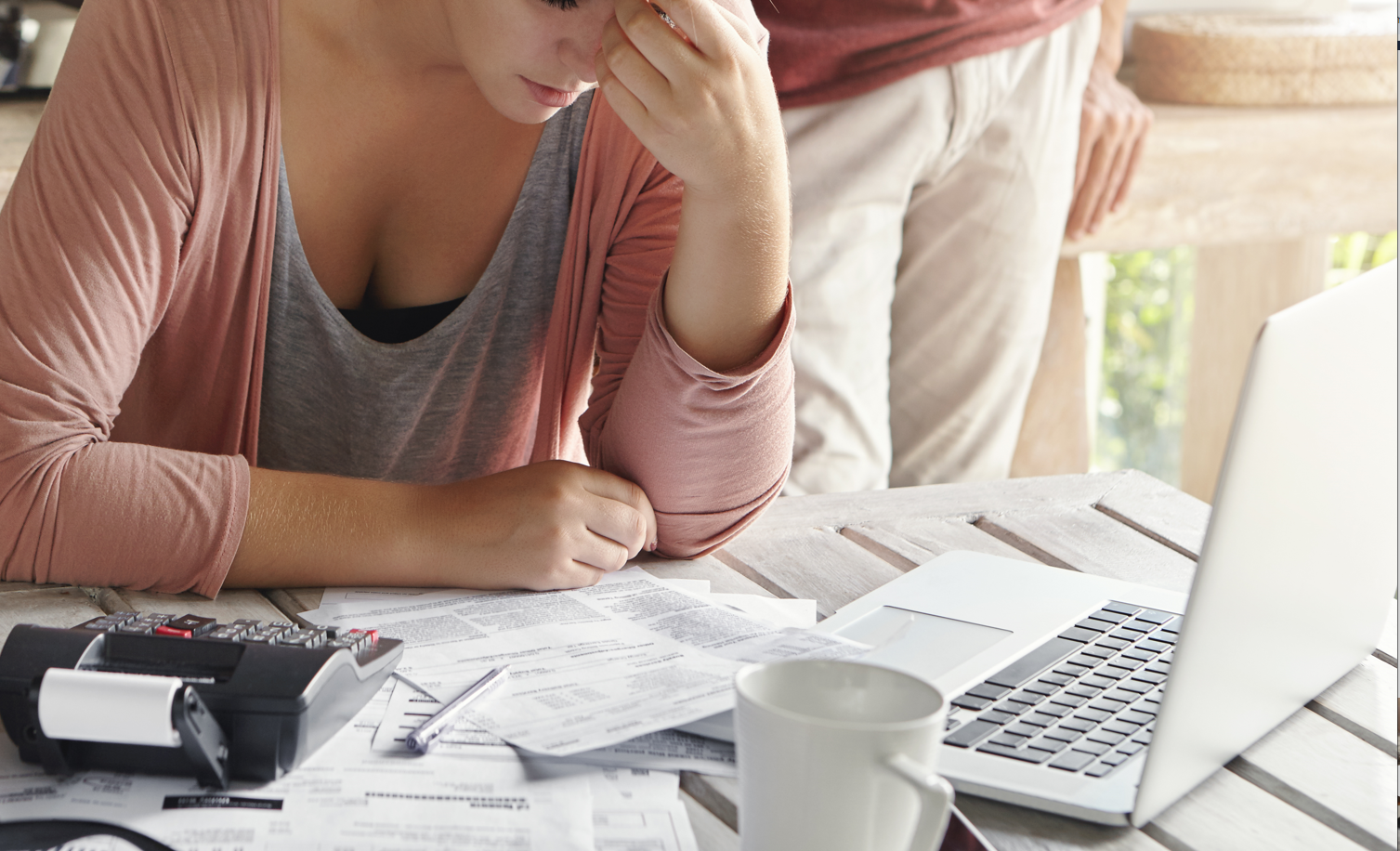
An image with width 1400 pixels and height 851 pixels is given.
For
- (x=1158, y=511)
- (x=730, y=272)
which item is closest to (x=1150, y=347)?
(x=1158, y=511)

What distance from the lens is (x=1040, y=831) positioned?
54 centimetres

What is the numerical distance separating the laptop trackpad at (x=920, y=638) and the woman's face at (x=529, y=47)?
40 centimetres

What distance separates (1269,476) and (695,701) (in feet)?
0.91

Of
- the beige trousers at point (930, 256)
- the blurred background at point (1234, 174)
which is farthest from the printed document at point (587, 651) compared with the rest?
the blurred background at point (1234, 174)

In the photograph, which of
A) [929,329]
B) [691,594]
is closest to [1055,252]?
[929,329]

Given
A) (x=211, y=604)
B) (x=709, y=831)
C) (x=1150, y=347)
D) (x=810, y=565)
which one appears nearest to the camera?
(x=709, y=831)

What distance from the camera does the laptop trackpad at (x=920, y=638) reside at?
68 cm

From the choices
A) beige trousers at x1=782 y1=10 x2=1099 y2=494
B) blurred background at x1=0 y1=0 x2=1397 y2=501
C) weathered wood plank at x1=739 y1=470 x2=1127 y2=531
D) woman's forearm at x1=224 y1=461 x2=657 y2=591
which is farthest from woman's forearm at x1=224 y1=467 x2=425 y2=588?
blurred background at x1=0 y1=0 x2=1397 y2=501

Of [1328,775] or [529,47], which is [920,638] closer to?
[1328,775]

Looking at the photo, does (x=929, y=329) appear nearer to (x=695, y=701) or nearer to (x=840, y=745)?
(x=695, y=701)

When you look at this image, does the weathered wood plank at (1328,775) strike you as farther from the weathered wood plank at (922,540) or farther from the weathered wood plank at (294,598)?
the weathered wood plank at (294,598)

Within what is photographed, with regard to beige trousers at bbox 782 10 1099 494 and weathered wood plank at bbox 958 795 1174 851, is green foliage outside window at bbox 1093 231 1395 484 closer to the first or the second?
beige trousers at bbox 782 10 1099 494

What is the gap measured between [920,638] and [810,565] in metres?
0.15

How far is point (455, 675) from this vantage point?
645mm
